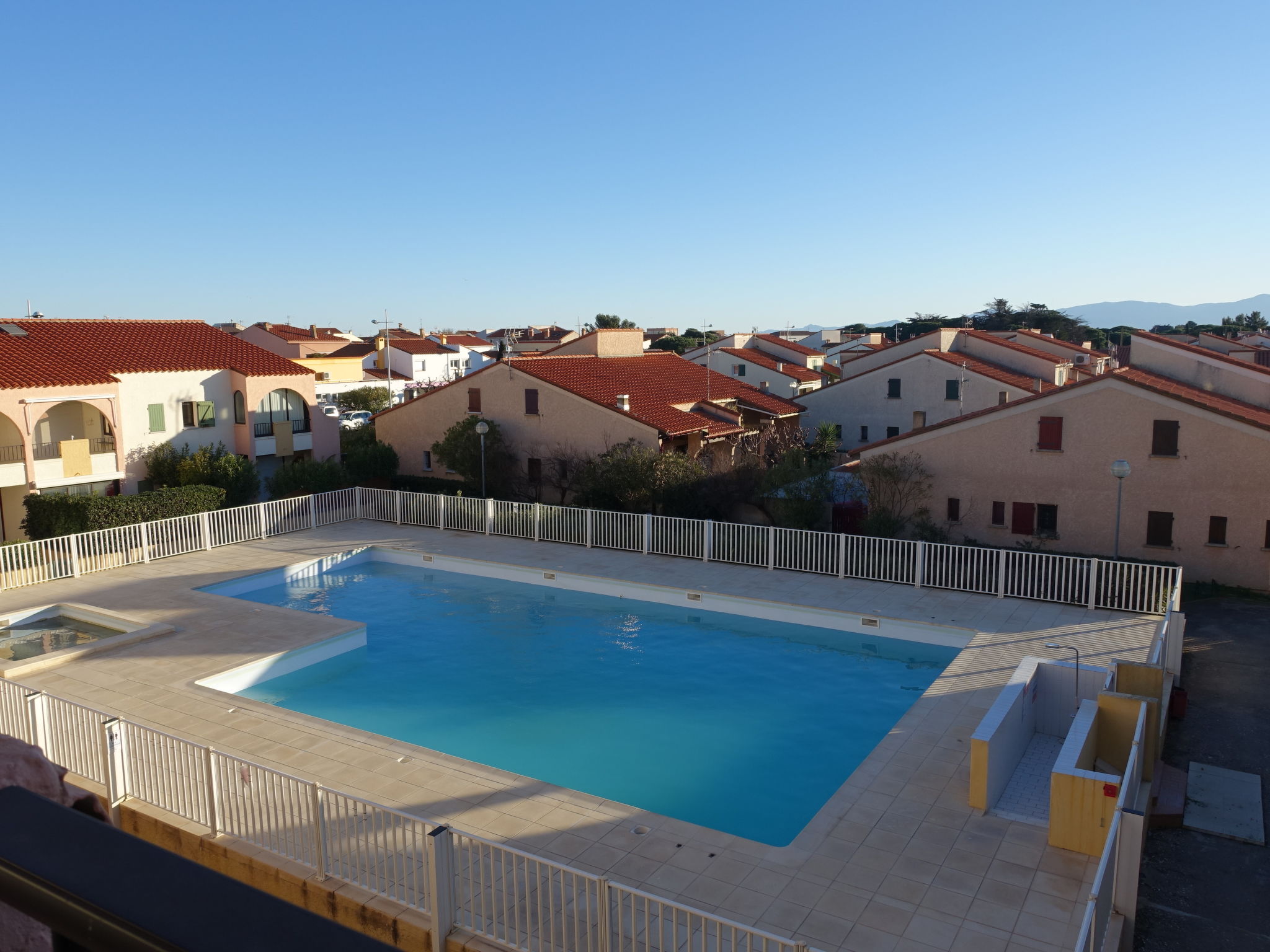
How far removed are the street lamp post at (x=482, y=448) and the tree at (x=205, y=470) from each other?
6388 millimetres

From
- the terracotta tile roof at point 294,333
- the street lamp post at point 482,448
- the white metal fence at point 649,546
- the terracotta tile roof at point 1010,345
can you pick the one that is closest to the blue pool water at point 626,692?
the white metal fence at point 649,546

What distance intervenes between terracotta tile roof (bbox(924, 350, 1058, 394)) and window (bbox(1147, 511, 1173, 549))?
14669 millimetres

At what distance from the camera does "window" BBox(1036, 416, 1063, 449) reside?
2147 cm

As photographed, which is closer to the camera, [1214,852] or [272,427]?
[1214,852]

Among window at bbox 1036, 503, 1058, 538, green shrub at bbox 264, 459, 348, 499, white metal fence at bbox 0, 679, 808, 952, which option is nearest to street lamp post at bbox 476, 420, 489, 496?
green shrub at bbox 264, 459, 348, 499

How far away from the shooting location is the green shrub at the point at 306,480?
→ 88.0ft

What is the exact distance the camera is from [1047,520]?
2180 cm

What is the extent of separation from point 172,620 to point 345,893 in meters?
10.2

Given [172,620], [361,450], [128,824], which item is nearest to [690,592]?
[172,620]

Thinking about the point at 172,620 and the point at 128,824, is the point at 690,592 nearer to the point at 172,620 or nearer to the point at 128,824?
the point at 172,620

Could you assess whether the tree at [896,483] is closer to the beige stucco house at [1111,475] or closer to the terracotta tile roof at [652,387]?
the beige stucco house at [1111,475]

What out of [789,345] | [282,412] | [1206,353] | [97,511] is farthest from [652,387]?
[789,345]

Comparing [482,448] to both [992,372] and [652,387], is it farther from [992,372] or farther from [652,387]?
[992,372]

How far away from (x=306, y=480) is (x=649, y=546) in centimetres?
1099
